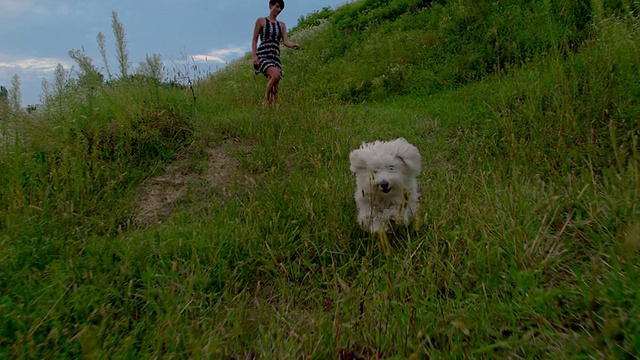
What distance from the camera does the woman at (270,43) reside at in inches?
292

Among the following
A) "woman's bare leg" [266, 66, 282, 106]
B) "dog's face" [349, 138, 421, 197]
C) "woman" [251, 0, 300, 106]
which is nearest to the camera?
"dog's face" [349, 138, 421, 197]

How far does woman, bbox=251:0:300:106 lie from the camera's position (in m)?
7.43

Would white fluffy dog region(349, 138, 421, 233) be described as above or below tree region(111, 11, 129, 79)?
below

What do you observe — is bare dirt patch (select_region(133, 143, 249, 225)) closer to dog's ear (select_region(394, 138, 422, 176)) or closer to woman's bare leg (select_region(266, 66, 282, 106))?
dog's ear (select_region(394, 138, 422, 176))

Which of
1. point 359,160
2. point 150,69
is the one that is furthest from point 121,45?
point 359,160

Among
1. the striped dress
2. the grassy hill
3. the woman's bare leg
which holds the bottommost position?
the grassy hill

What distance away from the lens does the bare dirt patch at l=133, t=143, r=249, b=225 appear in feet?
14.0

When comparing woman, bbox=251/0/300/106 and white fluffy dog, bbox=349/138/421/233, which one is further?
woman, bbox=251/0/300/106

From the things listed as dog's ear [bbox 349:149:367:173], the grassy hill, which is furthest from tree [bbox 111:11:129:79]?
dog's ear [bbox 349:149:367:173]

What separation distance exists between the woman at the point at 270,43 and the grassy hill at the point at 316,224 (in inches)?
20.7

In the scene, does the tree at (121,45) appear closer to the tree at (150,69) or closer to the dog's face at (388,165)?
the tree at (150,69)

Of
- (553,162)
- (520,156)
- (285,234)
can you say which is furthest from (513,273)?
(520,156)

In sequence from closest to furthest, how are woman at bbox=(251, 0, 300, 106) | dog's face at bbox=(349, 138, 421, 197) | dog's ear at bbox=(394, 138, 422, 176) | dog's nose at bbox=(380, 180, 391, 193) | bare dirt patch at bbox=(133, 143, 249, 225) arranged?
dog's nose at bbox=(380, 180, 391, 193)
dog's face at bbox=(349, 138, 421, 197)
dog's ear at bbox=(394, 138, 422, 176)
bare dirt patch at bbox=(133, 143, 249, 225)
woman at bbox=(251, 0, 300, 106)

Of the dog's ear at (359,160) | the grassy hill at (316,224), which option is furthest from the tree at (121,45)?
the dog's ear at (359,160)
